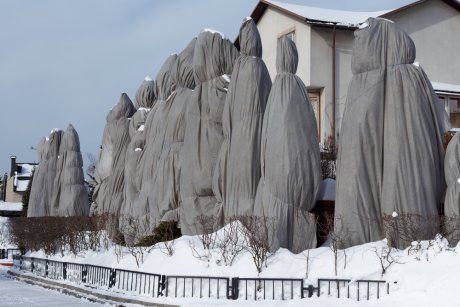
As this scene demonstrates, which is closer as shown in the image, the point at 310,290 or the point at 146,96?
the point at 310,290

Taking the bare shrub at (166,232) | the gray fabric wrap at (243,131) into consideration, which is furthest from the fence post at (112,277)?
the gray fabric wrap at (243,131)

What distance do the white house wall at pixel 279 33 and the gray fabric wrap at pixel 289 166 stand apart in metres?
14.4

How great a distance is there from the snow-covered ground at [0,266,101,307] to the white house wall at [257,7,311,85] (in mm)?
16064

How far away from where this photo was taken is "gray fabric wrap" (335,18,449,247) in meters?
15.3

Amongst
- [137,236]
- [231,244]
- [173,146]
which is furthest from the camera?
[173,146]

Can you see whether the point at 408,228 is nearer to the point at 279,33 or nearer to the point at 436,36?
the point at 279,33

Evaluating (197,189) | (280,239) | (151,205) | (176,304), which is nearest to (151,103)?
(151,205)

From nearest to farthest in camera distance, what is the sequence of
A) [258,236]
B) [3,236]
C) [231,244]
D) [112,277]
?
[258,236] < [231,244] < [112,277] < [3,236]

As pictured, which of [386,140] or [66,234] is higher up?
[386,140]

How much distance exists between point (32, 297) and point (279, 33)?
20.2m

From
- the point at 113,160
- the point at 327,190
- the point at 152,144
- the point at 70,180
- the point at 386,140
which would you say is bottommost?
the point at 327,190

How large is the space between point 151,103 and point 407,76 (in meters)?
16.2

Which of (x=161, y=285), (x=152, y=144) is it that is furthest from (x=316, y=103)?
(x=161, y=285)

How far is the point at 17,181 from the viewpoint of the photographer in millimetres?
83250
